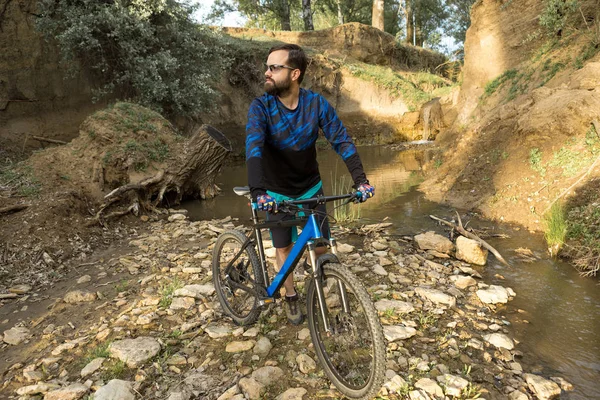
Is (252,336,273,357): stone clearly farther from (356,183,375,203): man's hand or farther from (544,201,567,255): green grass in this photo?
(544,201,567,255): green grass

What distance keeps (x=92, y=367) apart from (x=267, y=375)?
144cm

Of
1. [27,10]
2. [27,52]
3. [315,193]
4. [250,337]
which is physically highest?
[27,10]

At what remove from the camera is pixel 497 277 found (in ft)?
15.0

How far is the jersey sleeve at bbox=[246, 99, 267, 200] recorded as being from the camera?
2.81 metres

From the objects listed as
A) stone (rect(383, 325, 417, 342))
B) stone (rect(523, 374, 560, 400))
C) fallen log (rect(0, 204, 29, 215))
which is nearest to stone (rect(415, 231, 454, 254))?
stone (rect(383, 325, 417, 342))

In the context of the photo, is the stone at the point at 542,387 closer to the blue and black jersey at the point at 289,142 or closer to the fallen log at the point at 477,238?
the blue and black jersey at the point at 289,142

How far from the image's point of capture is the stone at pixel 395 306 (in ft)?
11.9

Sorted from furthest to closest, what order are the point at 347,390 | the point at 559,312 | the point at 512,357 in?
1. the point at 559,312
2. the point at 512,357
3. the point at 347,390

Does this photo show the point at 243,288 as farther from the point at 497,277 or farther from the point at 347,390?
the point at 497,277

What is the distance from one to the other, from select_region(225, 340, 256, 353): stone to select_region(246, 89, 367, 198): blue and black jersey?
1.36 m

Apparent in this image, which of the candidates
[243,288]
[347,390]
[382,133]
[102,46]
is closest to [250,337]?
[243,288]

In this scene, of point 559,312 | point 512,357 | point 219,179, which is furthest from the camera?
point 219,179

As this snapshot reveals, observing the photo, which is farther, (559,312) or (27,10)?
(27,10)

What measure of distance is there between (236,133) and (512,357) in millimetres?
18560
